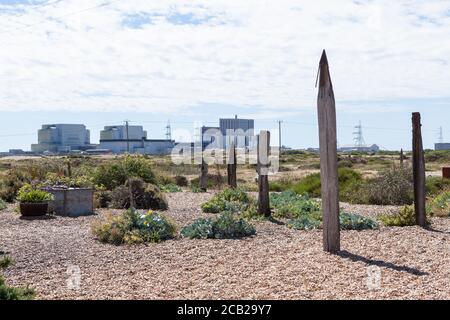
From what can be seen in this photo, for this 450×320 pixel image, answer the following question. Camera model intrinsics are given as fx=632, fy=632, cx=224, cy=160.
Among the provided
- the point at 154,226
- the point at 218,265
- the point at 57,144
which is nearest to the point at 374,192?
the point at 154,226

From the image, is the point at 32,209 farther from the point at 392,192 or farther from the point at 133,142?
the point at 133,142

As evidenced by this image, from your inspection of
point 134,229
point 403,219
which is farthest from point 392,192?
point 134,229

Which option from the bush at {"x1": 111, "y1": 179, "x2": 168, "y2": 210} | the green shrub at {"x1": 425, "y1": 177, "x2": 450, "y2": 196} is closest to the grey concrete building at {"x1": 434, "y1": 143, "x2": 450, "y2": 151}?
the green shrub at {"x1": 425, "y1": 177, "x2": 450, "y2": 196}

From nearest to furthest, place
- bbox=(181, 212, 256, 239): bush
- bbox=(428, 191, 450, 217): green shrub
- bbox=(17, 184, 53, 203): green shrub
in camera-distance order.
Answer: bbox=(181, 212, 256, 239): bush
bbox=(428, 191, 450, 217): green shrub
bbox=(17, 184, 53, 203): green shrub

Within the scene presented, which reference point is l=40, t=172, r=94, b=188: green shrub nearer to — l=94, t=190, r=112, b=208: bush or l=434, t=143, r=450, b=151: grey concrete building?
l=94, t=190, r=112, b=208: bush

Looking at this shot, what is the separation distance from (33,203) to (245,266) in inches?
319

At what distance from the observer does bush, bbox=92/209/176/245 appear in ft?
36.0

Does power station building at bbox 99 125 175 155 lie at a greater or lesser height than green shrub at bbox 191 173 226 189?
greater

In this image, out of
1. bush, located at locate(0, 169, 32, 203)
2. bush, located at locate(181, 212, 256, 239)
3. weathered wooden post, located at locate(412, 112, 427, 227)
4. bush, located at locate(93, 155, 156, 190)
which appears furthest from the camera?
bush, located at locate(93, 155, 156, 190)

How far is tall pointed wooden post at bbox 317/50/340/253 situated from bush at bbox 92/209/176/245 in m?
3.24

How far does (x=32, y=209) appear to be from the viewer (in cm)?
1505

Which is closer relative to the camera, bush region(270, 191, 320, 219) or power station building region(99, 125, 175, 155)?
bush region(270, 191, 320, 219)

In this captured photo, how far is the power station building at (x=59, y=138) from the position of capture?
6083 inches
